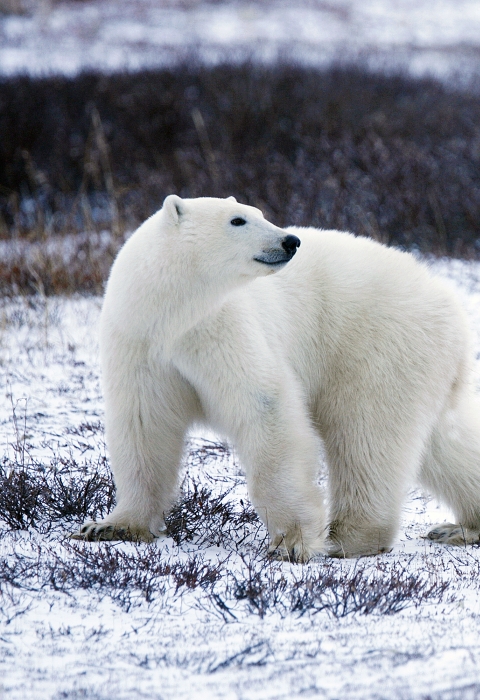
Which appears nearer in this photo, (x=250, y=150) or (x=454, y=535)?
(x=454, y=535)

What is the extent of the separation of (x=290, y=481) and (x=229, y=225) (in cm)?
82

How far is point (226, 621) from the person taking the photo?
81.8 inches

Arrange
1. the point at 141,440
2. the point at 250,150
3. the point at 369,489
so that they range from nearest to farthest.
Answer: the point at 141,440
the point at 369,489
the point at 250,150

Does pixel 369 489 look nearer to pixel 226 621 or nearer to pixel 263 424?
pixel 263 424

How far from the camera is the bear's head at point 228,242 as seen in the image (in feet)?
8.83

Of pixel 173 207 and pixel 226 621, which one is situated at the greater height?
pixel 173 207

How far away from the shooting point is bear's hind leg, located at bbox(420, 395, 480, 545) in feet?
10.4

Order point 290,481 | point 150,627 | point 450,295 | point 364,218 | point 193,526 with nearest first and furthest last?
point 150,627, point 290,481, point 193,526, point 450,295, point 364,218

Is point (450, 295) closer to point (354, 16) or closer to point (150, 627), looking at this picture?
point (150, 627)

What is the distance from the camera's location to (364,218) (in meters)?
7.45

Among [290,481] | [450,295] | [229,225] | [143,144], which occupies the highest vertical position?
[229,225]

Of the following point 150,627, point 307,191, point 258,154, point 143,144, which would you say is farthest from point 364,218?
point 150,627

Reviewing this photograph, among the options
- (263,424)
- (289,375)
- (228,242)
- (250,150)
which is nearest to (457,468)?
(289,375)

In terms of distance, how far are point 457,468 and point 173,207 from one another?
140 centimetres
